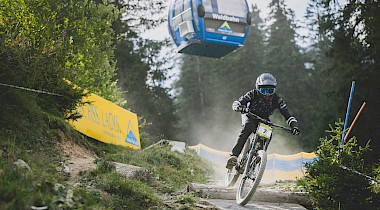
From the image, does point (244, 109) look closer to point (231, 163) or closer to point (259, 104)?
point (259, 104)

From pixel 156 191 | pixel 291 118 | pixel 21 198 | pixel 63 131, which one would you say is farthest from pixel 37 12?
pixel 21 198

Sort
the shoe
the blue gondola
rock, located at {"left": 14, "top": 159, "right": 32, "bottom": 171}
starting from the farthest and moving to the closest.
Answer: the blue gondola
the shoe
rock, located at {"left": 14, "top": 159, "right": 32, "bottom": 171}

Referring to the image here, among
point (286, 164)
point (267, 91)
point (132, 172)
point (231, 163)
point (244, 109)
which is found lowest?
point (132, 172)

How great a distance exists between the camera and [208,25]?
13062 millimetres

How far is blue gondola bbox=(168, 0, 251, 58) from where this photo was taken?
510 inches

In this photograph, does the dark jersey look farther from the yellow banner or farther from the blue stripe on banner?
the blue stripe on banner

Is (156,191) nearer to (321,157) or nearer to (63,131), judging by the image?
(321,157)

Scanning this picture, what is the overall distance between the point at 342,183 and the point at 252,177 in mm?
1328

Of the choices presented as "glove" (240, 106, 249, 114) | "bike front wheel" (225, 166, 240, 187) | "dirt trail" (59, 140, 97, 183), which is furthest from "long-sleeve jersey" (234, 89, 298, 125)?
"dirt trail" (59, 140, 97, 183)

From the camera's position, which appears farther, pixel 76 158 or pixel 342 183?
pixel 76 158

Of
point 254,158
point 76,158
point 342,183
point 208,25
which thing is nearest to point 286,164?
point 208,25

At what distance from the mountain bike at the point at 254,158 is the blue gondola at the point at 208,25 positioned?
18.8 ft

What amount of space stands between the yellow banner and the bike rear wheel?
4007 mm

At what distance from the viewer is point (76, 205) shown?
4.07m
